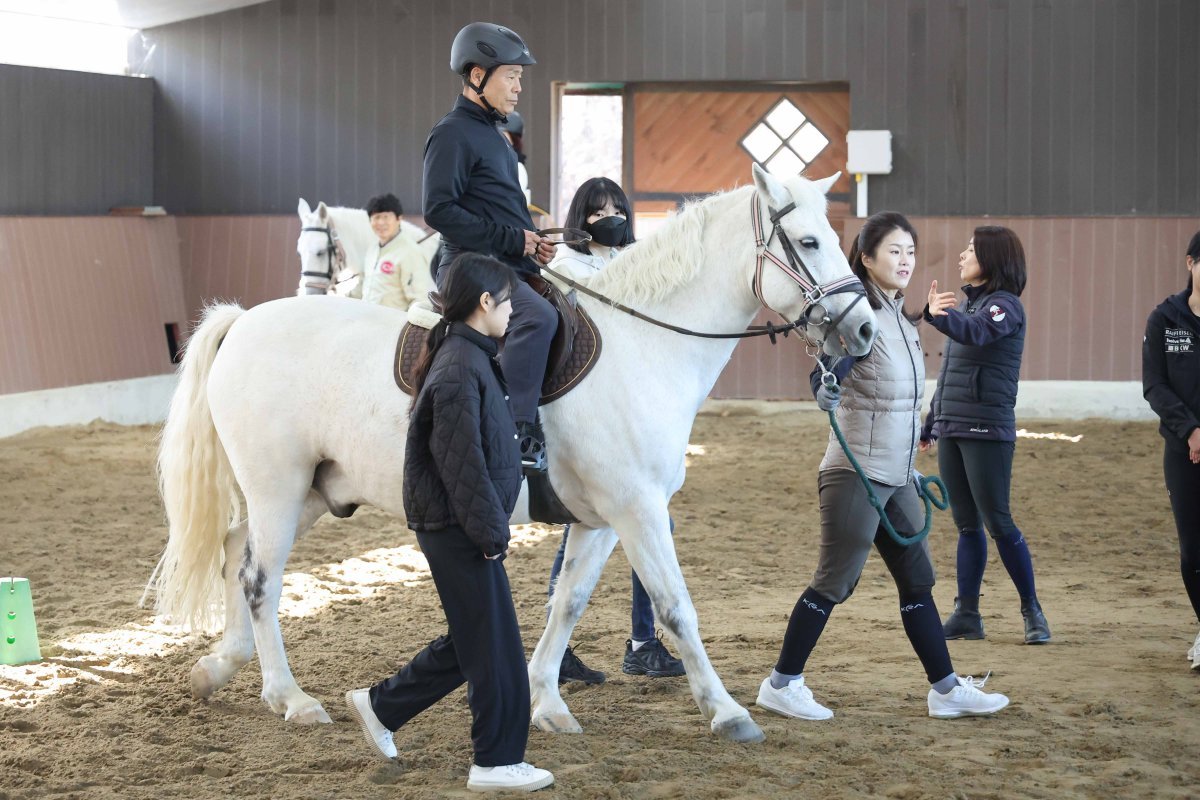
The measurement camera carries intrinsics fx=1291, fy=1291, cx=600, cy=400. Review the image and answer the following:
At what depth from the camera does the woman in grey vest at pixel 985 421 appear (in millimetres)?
4395

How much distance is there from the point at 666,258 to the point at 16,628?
245 centimetres

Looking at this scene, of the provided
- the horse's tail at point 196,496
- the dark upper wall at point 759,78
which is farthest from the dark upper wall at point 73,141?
the horse's tail at point 196,496

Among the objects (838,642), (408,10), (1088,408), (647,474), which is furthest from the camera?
(408,10)

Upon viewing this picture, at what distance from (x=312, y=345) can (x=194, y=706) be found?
3.68ft

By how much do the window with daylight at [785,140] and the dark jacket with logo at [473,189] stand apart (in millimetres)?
8478

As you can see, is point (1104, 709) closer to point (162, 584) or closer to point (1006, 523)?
point (1006, 523)

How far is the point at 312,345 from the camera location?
3850 millimetres

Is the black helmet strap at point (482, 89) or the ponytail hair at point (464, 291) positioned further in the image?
the black helmet strap at point (482, 89)

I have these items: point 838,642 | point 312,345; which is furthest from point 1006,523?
point 312,345

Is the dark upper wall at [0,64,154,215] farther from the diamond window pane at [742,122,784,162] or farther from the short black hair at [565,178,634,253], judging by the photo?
the short black hair at [565,178,634,253]

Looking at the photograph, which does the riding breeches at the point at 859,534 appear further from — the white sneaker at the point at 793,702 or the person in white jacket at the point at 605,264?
the person in white jacket at the point at 605,264

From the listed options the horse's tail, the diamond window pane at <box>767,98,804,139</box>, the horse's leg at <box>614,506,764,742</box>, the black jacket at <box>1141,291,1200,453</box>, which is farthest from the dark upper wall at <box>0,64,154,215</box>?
the black jacket at <box>1141,291,1200,453</box>

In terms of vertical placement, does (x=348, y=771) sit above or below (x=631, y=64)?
below

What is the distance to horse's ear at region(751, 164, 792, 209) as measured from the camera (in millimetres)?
3408
